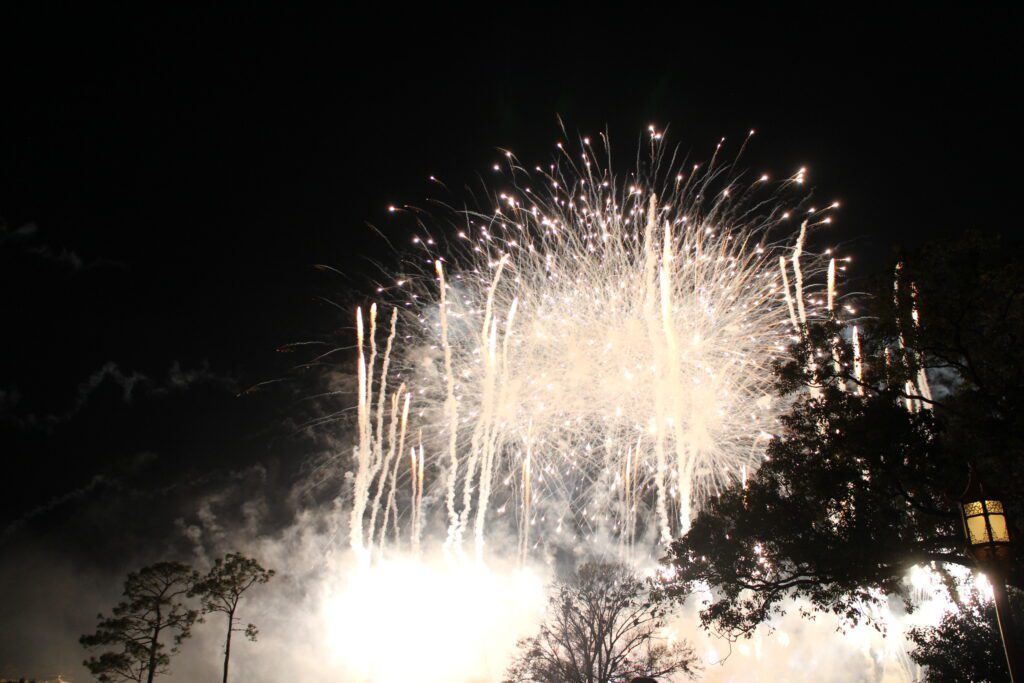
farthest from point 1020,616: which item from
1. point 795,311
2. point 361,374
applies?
point 361,374

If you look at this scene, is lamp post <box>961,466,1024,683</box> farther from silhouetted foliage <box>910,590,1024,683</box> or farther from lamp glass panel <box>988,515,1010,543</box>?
silhouetted foliage <box>910,590,1024,683</box>

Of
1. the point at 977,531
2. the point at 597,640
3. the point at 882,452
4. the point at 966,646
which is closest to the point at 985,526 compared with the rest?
the point at 977,531

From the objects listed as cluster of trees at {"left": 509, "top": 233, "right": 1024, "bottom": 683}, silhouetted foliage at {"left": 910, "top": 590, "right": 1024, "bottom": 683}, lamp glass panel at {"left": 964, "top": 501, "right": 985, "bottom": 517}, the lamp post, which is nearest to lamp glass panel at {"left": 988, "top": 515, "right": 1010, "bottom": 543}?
the lamp post

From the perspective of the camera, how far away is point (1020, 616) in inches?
702

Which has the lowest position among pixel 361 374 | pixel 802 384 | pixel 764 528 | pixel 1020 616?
pixel 1020 616

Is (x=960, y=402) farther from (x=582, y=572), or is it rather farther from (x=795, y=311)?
(x=582, y=572)

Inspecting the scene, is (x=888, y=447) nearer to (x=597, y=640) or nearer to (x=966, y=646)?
(x=966, y=646)

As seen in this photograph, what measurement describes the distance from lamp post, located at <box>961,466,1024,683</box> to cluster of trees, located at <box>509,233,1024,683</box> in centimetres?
393

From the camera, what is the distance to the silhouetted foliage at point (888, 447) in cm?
1181

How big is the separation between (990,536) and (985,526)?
118 millimetres

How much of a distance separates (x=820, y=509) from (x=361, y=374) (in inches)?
494

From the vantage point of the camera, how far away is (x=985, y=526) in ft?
25.7

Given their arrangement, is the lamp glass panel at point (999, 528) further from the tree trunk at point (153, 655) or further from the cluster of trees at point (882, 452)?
the tree trunk at point (153, 655)

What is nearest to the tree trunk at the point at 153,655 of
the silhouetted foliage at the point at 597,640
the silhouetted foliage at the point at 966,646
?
the silhouetted foliage at the point at 597,640
